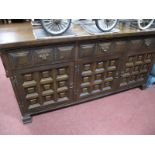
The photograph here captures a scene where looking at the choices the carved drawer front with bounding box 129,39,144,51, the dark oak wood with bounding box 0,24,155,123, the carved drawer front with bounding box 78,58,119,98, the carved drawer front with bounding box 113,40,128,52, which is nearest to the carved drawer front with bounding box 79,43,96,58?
the dark oak wood with bounding box 0,24,155,123

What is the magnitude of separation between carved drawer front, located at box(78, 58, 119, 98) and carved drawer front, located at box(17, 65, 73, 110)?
5.6 inches

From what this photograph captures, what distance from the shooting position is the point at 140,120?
1660mm

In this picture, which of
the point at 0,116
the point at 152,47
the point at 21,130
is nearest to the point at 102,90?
the point at 152,47

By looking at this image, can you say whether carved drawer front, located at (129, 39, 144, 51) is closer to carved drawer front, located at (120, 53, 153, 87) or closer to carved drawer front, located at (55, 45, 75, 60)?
carved drawer front, located at (120, 53, 153, 87)

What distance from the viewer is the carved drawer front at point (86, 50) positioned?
51.4 inches

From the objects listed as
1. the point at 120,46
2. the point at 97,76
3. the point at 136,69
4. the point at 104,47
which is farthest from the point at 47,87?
the point at 136,69

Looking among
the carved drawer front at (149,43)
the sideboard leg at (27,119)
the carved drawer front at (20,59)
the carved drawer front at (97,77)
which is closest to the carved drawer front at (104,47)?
the carved drawer front at (97,77)

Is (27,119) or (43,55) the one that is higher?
(43,55)

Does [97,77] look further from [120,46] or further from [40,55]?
[40,55]

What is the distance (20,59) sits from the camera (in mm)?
1138

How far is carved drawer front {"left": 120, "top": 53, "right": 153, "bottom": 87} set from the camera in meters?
1.73

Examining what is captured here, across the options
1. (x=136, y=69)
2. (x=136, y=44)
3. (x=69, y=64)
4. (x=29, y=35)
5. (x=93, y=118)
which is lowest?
(x=93, y=118)

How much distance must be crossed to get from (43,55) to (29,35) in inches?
7.6
